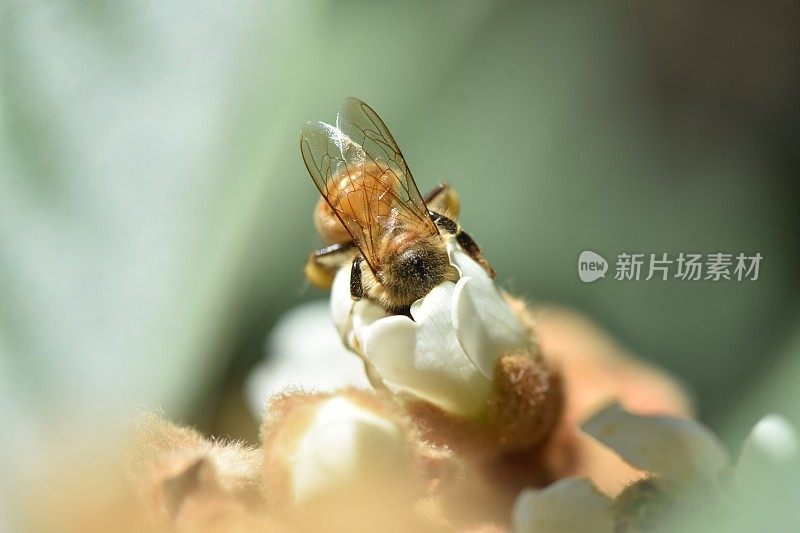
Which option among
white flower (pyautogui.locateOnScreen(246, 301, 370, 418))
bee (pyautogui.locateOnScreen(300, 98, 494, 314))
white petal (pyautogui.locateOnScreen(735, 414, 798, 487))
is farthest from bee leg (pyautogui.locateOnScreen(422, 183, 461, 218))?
white petal (pyautogui.locateOnScreen(735, 414, 798, 487))

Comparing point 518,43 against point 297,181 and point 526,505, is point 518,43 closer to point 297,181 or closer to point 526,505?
point 297,181

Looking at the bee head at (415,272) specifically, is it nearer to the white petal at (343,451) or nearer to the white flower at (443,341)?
the white flower at (443,341)

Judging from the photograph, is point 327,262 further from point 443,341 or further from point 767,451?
point 767,451

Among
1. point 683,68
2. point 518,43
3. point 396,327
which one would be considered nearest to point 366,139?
point 396,327

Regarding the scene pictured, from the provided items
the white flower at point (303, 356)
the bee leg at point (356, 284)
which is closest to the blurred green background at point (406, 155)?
the white flower at point (303, 356)

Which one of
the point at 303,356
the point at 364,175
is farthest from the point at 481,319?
the point at 303,356

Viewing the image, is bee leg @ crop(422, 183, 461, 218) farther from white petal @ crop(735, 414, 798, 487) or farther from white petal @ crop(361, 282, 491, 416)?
white petal @ crop(735, 414, 798, 487)
